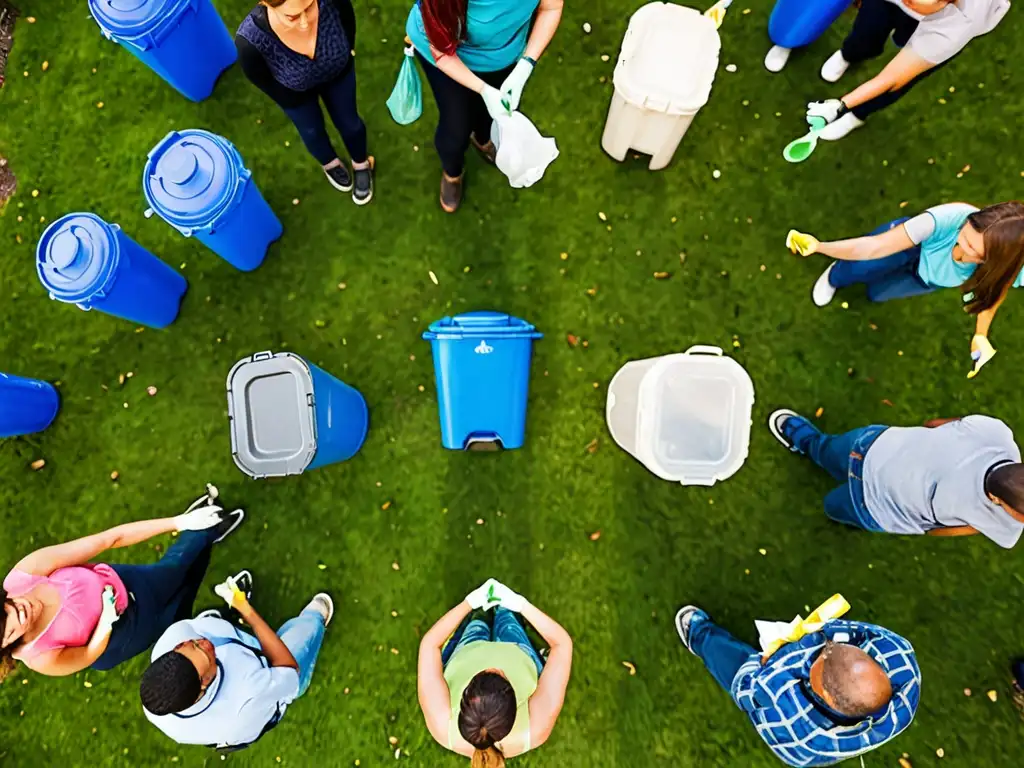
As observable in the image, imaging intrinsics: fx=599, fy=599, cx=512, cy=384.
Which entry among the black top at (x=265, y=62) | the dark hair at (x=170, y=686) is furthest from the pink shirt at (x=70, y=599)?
the black top at (x=265, y=62)

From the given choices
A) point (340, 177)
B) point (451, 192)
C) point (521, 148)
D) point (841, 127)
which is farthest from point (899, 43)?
point (340, 177)

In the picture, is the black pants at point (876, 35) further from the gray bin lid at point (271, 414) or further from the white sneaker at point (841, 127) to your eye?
the gray bin lid at point (271, 414)

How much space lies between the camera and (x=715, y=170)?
11.8 ft

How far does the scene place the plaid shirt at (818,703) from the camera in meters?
2.17

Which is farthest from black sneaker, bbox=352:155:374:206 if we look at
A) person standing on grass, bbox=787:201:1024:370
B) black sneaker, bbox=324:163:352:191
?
person standing on grass, bbox=787:201:1024:370

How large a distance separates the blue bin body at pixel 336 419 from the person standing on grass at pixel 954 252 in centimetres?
230

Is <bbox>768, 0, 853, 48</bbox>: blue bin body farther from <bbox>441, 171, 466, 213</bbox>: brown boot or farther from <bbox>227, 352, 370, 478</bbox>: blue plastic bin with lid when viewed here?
<bbox>227, 352, 370, 478</bbox>: blue plastic bin with lid

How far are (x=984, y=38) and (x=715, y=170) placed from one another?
6.00 feet

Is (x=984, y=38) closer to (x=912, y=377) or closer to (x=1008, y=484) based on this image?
(x=912, y=377)

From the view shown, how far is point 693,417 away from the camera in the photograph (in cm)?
278

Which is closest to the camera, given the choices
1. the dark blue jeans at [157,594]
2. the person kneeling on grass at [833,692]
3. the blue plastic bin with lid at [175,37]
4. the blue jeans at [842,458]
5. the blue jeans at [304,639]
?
the person kneeling on grass at [833,692]

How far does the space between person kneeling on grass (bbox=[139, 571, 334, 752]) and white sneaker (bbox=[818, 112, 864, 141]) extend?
3974mm

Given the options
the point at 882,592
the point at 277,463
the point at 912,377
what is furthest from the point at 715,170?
the point at 277,463

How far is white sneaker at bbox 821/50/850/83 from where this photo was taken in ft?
11.5
